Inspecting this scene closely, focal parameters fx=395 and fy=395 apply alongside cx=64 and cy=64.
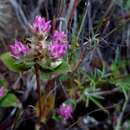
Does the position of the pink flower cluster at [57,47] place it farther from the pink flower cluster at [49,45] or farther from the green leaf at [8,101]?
the green leaf at [8,101]

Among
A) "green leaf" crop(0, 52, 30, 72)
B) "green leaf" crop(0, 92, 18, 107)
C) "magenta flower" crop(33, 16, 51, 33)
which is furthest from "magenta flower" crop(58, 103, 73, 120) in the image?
"magenta flower" crop(33, 16, 51, 33)

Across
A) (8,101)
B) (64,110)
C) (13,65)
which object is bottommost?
(64,110)

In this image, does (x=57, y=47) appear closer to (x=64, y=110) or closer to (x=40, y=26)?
(x=40, y=26)

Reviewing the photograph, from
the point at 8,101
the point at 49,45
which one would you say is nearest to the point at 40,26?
the point at 49,45

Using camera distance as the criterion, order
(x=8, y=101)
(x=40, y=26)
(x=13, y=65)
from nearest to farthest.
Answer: (x=40, y=26), (x=13, y=65), (x=8, y=101)

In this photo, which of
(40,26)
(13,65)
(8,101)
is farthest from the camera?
(8,101)

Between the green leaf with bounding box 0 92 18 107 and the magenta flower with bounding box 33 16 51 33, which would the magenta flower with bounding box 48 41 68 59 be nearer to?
the magenta flower with bounding box 33 16 51 33

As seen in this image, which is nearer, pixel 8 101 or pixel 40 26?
pixel 40 26

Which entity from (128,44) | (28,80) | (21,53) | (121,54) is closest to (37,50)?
(21,53)

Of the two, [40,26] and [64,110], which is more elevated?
[40,26]

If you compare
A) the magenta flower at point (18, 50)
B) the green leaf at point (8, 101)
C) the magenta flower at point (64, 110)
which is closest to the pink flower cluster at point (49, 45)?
the magenta flower at point (18, 50)

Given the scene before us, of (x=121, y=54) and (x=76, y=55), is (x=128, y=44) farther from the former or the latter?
(x=76, y=55)
